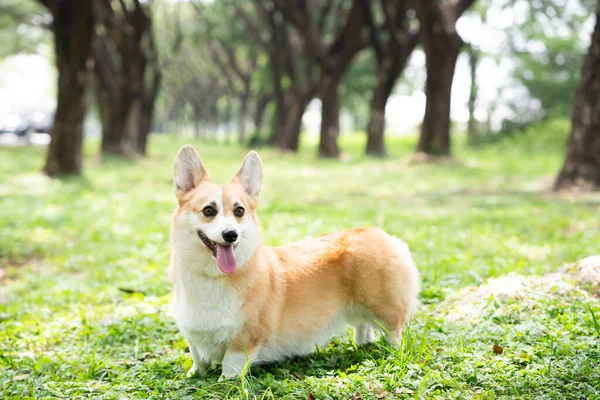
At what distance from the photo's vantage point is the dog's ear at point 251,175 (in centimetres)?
372

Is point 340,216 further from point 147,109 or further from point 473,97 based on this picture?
point 473,97

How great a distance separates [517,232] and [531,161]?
37.6 ft

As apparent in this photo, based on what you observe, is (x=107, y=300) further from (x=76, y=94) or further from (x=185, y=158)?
(x=76, y=94)

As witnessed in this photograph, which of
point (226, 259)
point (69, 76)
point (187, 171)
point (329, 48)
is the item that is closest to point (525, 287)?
point (226, 259)

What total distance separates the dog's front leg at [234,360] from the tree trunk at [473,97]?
26.6 m

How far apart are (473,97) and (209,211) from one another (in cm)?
2875

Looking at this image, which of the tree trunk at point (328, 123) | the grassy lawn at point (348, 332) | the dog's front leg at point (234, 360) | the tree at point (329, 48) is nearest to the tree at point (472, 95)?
the tree at point (329, 48)

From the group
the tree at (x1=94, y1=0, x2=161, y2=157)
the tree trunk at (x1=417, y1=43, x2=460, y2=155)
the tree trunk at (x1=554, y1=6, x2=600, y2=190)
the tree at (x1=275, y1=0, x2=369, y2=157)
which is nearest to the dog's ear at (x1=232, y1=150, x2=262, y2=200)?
the tree trunk at (x1=554, y1=6, x2=600, y2=190)

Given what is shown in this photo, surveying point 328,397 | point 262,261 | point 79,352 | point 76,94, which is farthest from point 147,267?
point 76,94

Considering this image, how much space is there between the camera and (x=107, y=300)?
5539mm

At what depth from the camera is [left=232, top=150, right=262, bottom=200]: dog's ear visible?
3.72 metres

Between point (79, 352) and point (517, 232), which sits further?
point (517, 232)

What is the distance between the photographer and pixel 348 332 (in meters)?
4.45

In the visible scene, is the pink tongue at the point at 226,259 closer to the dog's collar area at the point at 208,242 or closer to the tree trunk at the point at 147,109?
the dog's collar area at the point at 208,242
